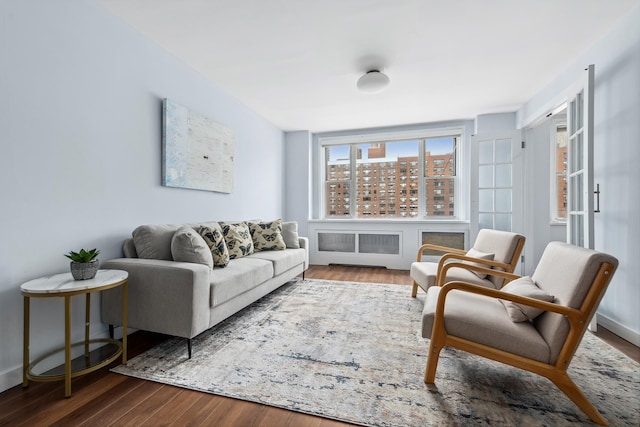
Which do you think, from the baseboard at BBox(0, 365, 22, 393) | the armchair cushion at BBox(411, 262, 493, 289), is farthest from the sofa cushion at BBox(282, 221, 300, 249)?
the baseboard at BBox(0, 365, 22, 393)

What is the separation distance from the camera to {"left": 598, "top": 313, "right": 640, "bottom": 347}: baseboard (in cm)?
205

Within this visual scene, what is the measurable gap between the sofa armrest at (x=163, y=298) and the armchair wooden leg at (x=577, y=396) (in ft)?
6.59

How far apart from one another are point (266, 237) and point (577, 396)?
2.93 m

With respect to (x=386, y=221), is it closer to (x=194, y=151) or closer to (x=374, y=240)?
(x=374, y=240)

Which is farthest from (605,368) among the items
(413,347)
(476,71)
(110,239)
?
(110,239)

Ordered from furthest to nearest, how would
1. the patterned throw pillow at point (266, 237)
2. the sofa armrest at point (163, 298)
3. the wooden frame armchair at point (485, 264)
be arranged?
the patterned throw pillow at point (266, 237) < the wooden frame armchair at point (485, 264) < the sofa armrest at point (163, 298)

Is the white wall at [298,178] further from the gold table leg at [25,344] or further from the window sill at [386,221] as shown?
the gold table leg at [25,344]

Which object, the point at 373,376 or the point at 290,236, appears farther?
the point at 290,236

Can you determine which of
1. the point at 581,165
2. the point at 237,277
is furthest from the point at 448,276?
the point at 237,277

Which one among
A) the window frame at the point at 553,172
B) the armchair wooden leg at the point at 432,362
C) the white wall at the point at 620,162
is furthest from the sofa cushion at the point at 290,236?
the window frame at the point at 553,172

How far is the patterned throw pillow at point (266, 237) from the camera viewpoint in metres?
3.46

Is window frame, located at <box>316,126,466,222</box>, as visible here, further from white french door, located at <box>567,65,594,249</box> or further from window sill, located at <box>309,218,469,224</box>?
white french door, located at <box>567,65,594,249</box>

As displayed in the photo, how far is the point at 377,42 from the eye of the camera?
2.43m

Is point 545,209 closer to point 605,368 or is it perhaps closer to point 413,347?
point 605,368
